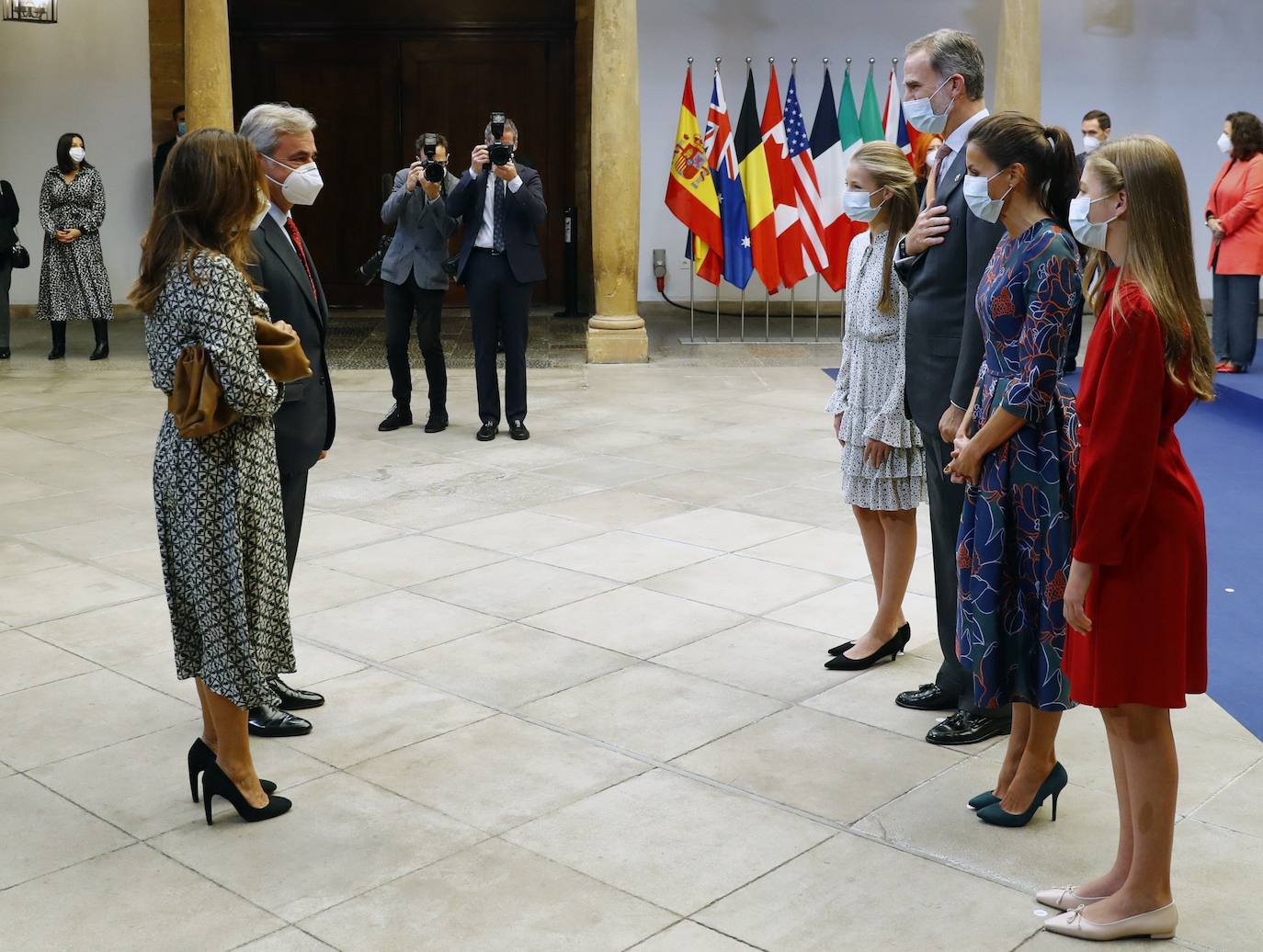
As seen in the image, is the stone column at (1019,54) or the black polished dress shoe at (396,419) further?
the stone column at (1019,54)

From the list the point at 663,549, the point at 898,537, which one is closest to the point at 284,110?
the point at 898,537

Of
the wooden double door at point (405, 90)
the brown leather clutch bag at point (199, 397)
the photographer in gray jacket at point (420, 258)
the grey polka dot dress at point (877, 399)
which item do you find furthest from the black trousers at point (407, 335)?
the wooden double door at point (405, 90)

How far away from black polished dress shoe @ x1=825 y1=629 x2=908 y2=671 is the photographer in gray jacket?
4277 millimetres

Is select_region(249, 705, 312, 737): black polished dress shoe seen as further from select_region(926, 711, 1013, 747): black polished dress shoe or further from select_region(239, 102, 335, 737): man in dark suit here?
select_region(926, 711, 1013, 747): black polished dress shoe

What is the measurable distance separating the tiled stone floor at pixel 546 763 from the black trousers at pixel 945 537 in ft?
0.67

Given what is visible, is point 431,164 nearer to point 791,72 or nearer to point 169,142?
point 791,72

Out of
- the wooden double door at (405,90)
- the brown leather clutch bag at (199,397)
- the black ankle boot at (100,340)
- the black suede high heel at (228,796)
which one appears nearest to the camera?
the brown leather clutch bag at (199,397)

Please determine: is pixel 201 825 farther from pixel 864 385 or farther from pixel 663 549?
pixel 663 549

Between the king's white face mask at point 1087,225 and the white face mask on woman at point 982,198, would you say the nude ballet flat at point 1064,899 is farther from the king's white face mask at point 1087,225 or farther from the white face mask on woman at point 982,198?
the white face mask on woman at point 982,198

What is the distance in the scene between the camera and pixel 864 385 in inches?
170

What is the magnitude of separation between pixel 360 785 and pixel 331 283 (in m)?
11.7

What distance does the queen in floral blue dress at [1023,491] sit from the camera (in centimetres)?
311

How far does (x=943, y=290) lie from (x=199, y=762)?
222 centimetres

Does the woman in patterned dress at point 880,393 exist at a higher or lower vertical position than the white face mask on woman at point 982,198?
lower
